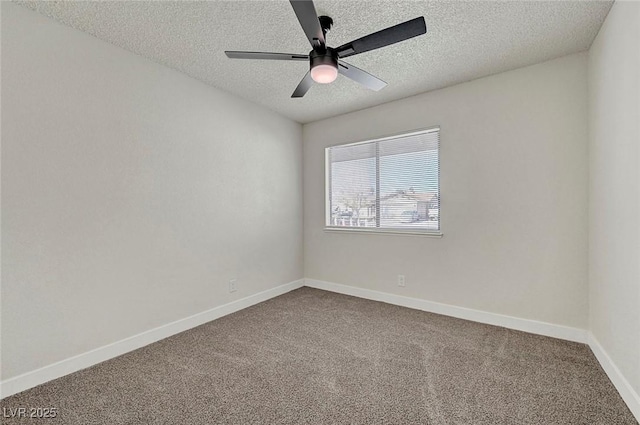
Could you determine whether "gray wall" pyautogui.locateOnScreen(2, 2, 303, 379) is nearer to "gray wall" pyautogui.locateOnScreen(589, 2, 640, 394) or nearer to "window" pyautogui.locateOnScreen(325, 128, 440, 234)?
"window" pyautogui.locateOnScreen(325, 128, 440, 234)

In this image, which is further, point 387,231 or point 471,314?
point 387,231

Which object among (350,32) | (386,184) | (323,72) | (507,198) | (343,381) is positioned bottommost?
(343,381)

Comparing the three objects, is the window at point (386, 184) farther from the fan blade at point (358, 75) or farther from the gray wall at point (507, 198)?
the fan blade at point (358, 75)

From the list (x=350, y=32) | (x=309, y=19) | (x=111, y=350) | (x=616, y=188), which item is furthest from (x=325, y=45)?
(x=111, y=350)

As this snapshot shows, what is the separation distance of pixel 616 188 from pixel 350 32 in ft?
6.92

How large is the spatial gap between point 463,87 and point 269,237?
9.38ft

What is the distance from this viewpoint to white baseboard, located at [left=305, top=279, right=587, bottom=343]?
2604 millimetres

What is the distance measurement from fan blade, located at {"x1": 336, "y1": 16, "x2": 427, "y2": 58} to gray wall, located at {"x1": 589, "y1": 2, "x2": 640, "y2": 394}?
3.96 ft

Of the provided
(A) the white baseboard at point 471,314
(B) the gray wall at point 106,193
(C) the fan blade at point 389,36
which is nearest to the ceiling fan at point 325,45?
(C) the fan blade at point 389,36

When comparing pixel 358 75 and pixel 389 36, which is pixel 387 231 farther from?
pixel 389 36

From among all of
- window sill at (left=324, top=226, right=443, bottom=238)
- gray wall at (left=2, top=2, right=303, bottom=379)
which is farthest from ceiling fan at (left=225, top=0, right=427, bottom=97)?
window sill at (left=324, top=226, right=443, bottom=238)

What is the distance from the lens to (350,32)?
7.22 feet

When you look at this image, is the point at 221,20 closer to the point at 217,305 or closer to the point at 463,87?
the point at 463,87

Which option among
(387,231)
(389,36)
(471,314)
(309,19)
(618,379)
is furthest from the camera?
(387,231)
